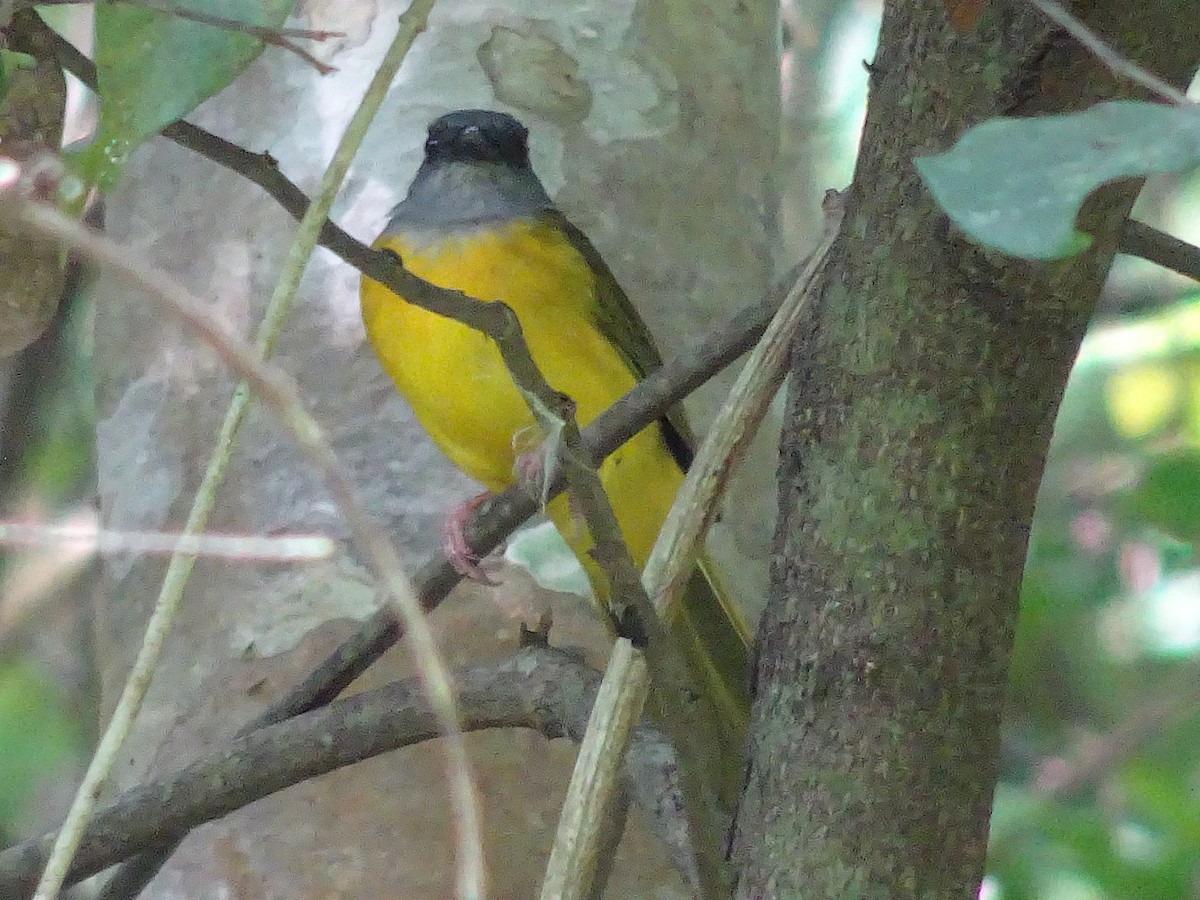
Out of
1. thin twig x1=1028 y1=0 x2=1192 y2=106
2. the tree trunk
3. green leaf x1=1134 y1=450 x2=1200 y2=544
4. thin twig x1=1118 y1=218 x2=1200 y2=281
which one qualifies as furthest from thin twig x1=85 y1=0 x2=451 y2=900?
green leaf x1=1134 y1=450 x2=1200 y2=544

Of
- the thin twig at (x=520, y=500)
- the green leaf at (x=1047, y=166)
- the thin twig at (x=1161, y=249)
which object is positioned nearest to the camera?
the green leaf at (x=1047, y=166)

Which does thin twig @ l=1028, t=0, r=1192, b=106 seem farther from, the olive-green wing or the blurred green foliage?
the blurred green foliage

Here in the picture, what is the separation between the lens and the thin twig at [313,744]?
1.45 m

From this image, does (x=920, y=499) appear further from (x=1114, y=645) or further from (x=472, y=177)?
(x=1114, y=645)

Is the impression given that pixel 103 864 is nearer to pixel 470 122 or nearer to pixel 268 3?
pixel 268 3

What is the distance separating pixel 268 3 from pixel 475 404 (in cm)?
133

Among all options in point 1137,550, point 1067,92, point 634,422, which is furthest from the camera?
point 1137,550

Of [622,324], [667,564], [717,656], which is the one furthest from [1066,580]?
[667,564]

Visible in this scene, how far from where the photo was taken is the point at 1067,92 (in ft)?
3.60

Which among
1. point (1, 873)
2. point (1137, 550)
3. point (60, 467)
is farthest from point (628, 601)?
point (1137, 550)

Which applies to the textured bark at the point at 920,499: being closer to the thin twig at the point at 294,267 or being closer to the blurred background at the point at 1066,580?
the thin twig at the point at 294,267

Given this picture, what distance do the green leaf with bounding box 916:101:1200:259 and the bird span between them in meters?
1.30

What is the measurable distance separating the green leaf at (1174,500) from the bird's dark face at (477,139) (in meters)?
1.27

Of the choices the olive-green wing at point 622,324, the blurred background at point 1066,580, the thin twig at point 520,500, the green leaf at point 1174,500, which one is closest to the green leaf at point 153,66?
the thin twig at point 520,500
